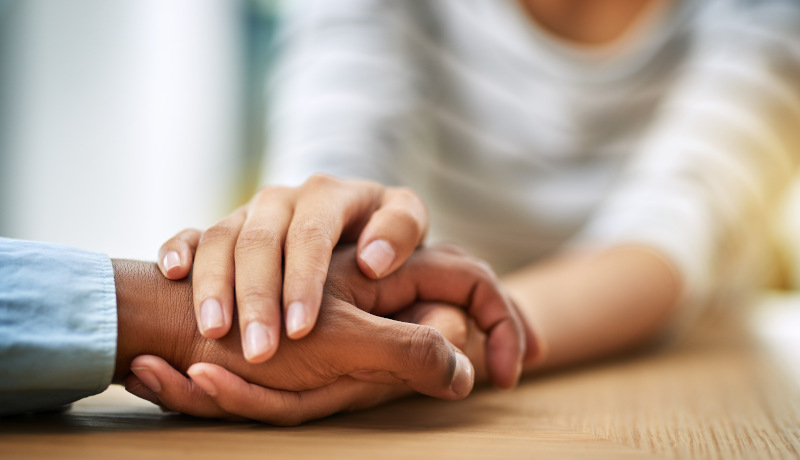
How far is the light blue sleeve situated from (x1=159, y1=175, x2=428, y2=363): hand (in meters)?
0.04

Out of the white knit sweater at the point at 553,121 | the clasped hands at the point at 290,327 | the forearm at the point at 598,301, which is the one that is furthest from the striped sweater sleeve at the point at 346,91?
the clasped hands at the point at 290,327

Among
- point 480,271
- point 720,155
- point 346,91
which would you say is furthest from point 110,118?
point 480,271

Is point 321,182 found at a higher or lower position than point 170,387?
higher

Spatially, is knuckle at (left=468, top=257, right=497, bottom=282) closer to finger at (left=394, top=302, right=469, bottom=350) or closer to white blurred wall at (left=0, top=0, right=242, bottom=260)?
finger at (left=394, top=302, right=469, bottom=350)

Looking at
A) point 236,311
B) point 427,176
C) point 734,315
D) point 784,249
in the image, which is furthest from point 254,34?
point 236,311

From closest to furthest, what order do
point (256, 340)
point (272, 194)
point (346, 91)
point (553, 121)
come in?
point (256, 340)
point (272, 194)
point (346, 91)
point (553, 121)

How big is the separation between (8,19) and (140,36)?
40cm

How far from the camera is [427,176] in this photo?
1152 millimetres

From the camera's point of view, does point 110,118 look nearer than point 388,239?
No

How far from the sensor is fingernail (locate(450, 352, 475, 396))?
0.36 m

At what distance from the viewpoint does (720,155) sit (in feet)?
3.11

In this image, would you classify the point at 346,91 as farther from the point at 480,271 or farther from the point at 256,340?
the point at 256,340

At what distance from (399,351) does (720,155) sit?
79 centimetres

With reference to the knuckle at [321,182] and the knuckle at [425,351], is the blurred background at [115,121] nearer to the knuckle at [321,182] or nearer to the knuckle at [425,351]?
the knuckle at [321,182]
